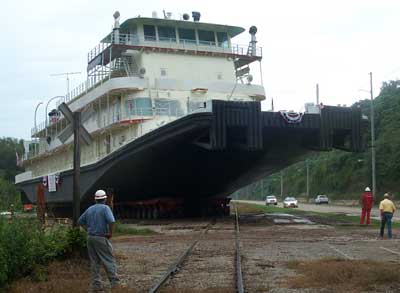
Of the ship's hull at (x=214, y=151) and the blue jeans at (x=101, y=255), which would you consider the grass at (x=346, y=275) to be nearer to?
the blue jeans at (x=101, y=255)

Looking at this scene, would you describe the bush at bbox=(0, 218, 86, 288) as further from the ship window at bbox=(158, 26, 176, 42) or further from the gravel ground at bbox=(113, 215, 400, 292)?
the ship window at bbox=(158, 26, 176, 42)

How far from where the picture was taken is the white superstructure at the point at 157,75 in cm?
2797

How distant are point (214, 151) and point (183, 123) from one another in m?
2.48

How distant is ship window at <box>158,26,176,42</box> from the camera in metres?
30.6

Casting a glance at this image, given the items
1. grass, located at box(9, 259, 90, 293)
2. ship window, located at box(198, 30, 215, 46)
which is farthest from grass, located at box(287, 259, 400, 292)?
ship window, located at box(198, 30, 215, 46)

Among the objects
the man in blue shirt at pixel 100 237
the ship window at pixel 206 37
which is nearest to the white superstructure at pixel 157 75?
the ship window at pixel 206 37

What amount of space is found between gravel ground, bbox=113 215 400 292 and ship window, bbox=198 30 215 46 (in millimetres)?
12183

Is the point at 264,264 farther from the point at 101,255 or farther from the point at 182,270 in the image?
the point at 101,255

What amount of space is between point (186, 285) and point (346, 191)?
63.7m

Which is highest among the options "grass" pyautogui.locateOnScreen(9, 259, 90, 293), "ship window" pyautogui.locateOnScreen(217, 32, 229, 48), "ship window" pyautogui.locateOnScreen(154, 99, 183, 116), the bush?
"ship window" pyautogui.locateOnScreen(217, 32, 229, 48)

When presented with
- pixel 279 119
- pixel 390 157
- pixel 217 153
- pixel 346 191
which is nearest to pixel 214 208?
pixel 217 153

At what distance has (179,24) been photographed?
101ft

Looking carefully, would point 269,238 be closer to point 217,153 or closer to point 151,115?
point 217,153

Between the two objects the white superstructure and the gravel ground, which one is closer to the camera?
the gravel ground
